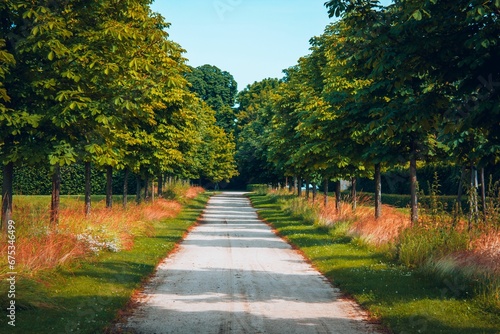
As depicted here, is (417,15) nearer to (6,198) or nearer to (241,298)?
(241,298)

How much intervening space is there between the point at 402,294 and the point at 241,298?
10.4 ft

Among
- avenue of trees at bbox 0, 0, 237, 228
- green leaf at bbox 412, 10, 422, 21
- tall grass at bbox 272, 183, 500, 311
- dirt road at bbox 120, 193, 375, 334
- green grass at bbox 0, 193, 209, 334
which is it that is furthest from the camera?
avenue of trees at bbox 0, 0, 237, 228

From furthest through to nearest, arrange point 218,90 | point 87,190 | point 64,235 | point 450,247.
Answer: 1. point 218,90
2. point 87,190
3. point 64,235
4. point 450,247

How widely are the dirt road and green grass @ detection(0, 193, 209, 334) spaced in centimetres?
47

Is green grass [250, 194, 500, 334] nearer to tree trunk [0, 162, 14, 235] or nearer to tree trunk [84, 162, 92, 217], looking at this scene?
tree trunk [0, 162, 14, 235]

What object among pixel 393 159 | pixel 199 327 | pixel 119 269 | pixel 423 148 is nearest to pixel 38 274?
pixel 119 269

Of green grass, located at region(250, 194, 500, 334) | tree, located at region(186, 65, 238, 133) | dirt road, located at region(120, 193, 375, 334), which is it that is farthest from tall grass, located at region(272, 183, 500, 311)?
tree, located at region(186, 65, 238, 133)

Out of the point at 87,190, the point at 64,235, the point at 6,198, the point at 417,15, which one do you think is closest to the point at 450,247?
the point at 417,15

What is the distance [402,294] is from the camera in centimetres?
1205

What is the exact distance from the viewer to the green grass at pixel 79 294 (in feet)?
30.4

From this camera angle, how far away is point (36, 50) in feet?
44.9

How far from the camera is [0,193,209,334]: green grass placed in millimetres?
A: 9263

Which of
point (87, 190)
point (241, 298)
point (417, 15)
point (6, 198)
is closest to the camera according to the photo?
point (417, 15)

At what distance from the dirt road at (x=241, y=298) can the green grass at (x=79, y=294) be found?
0.47 m
